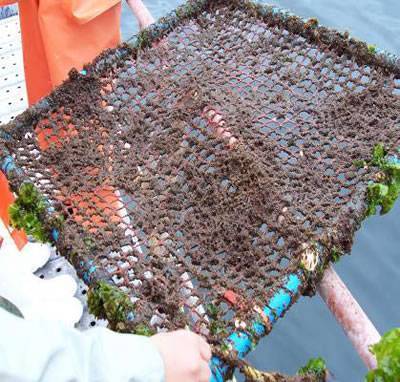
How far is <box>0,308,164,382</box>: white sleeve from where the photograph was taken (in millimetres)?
822

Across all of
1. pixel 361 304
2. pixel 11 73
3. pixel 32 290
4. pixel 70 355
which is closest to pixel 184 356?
pixel 70 355

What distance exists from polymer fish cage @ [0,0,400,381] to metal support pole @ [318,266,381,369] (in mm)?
53

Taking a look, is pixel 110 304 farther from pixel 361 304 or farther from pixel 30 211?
pixel 361 304

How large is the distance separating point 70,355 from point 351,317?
673mm

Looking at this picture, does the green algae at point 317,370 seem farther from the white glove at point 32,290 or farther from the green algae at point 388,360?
the white glove at point 32,290

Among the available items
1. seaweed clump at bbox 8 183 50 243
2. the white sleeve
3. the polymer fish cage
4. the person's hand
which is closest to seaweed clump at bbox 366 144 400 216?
the polymer fish cage

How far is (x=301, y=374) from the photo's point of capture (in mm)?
1139

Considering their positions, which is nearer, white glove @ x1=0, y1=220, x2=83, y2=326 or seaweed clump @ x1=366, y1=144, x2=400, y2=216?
seaweed clump @ x1=366, y1=144, x2=400, y2=216

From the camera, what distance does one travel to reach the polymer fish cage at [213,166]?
119 cm

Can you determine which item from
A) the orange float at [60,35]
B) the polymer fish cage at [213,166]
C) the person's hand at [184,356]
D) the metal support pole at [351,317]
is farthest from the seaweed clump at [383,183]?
the orange float at [60,35]

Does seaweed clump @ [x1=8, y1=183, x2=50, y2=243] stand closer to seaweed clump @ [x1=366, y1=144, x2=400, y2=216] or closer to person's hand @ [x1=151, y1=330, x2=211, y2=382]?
person's hand @ [x1=151, y1=330, x2=211, y2=382]

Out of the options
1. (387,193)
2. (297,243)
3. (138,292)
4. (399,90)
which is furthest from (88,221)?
(399,90)

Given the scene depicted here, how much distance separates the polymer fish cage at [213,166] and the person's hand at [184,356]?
0.07 m

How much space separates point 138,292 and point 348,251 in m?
0.52
